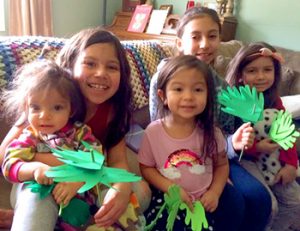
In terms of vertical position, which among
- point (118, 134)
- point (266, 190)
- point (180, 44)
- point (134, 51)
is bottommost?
point (266, 190)

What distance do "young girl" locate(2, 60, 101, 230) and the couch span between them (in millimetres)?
188

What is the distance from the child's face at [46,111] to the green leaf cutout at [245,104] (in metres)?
0.55

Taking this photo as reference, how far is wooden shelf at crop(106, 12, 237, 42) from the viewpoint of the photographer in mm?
2836

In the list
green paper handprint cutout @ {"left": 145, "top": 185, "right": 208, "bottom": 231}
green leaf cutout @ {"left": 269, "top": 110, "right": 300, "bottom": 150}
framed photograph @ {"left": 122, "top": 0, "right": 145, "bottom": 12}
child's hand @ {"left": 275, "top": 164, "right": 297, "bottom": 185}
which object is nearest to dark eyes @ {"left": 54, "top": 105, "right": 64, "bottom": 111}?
green paper handprint cutout @ {"left": 145, "top": 185, "right": 208, "bottom": 231}

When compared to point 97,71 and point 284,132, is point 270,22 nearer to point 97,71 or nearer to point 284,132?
point 284,132

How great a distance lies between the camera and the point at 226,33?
2867mm

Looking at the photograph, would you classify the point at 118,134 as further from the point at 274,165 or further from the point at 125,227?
the point at 274,165

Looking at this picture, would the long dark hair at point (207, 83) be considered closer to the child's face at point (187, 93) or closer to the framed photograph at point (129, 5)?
the child's face at point (187, 93)

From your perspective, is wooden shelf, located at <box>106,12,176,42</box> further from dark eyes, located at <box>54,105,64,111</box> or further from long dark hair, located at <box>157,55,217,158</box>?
dark eyes, located at <box>54,105,64,111</box>

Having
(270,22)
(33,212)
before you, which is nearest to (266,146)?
(33,212)

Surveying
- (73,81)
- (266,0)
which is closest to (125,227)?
(73,81)

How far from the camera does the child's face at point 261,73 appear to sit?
1.37 metres

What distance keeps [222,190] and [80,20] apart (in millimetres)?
2727

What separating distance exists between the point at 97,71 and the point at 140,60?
709 mm
